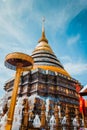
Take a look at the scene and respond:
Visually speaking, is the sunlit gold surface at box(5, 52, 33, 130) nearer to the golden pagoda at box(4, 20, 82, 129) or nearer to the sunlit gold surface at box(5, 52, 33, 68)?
the sunlit gold surface at box(5, 52, 33, 68)

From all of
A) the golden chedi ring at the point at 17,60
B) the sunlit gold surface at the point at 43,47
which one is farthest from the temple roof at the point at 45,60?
the golden chedi ring at the point at 17,60

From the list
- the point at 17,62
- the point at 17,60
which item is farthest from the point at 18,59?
the point at 17,62

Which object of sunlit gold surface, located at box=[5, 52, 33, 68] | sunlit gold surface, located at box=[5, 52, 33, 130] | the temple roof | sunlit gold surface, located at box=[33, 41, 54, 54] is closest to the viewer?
sunlit gold surface, located at box=[5, 52, 33, 130]

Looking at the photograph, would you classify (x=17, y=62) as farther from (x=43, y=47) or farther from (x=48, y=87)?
(x=43, y=47)

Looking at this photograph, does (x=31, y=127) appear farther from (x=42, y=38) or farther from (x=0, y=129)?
(x=42, y=38)

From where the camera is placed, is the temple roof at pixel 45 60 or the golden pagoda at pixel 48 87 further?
the temple roof at pixel 45 60

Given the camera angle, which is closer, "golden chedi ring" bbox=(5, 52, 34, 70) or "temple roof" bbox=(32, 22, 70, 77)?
"golden chedi ring" bbox=(5, 52, 34, 70)

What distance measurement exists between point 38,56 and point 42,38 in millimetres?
8528

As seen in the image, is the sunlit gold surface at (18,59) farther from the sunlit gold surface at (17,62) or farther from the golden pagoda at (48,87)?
the golden pagoda at (48,87)

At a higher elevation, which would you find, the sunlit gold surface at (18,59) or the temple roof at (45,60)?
the temple roof at (45,60)

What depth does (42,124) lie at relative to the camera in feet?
52.4

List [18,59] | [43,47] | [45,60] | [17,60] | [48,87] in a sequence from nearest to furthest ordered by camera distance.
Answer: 1. [18,59]
2. [17,60]
3. [48,87]
4. [45,60]
5. [43,47]

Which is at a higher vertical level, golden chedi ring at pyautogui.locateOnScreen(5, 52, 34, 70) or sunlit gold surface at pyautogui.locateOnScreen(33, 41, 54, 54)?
sunlit gold surface at pyautogui.locateOnScreen(33, 41, 54, 54)

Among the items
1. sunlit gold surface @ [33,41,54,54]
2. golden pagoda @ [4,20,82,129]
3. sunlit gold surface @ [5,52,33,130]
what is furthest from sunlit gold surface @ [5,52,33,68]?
sunlit gold surface @ [33,41,54,54]
